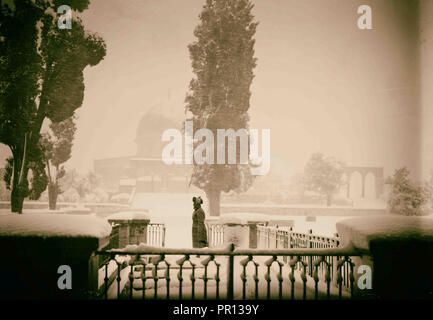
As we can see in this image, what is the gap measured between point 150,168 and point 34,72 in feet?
137

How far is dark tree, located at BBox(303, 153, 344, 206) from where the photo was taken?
46281mm

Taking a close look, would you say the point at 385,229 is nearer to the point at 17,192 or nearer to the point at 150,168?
the point at 17,192

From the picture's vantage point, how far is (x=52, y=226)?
409cm

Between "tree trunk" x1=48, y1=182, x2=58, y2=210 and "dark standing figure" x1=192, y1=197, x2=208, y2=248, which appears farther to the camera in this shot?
"tree trunk" x1=48, y1=182, x2=58, y2=210

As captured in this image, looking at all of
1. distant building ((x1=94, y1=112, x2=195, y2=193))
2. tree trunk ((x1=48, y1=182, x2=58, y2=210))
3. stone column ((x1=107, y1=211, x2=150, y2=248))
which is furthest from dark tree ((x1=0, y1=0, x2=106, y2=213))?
distant building ((x1=94, y1=112, x2=195, y2=193))

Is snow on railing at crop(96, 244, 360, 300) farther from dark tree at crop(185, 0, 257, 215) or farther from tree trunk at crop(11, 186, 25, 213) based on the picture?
dark tree at crop(185, 0, 257, 215)

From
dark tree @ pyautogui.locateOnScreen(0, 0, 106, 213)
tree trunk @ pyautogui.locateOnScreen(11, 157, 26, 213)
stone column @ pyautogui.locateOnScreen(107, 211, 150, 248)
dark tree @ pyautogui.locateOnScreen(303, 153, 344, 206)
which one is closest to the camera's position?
stone column @ pyautogui.locateOnScreen(107, 211, 150, 248)

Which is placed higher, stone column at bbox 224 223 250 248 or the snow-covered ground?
stone column at bbox 224 223 250 248

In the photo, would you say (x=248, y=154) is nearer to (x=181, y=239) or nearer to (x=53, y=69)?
(x=181, y=239)

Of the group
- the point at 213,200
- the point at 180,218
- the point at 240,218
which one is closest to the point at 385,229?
the point at 240,218

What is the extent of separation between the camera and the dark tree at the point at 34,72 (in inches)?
580

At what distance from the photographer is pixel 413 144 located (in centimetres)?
3853

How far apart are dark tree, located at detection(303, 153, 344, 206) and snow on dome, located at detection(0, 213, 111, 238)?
45.3 meters

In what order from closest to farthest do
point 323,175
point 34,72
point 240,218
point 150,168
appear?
point 240,218 < point 34,72 < point 323,175 < point 150,168
